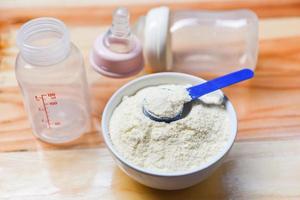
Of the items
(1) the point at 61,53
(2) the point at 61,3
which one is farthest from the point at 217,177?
(2) the point at 61,3

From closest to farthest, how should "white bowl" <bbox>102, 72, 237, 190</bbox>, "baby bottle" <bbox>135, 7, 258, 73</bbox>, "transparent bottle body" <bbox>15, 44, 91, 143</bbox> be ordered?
"white bowl" <bbox>102, 72, 237, 190</bbox> < "transparent bottle body" <bbox>15, 44, 91, 143</bbox> < "baby bottle" <bbox>135, 7, 258, 73</bbox>

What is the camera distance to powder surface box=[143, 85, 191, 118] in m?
0.70

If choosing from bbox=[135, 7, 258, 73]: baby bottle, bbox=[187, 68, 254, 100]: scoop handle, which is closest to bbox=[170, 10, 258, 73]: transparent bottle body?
bbox=[135, 7, 258, 73]: baby bottle

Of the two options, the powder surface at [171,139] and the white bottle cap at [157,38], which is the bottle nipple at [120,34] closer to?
the white bottle cap at [157,38]

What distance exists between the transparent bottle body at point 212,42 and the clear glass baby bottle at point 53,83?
7.2 inches

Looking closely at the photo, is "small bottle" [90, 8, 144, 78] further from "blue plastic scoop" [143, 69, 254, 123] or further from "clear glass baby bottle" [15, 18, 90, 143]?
"blue plastic scoop" [143, 69, 254, 123]

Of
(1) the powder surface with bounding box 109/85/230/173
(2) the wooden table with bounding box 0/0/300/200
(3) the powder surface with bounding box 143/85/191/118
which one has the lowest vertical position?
(2) the wooden table with bounding box 0/0/300/200

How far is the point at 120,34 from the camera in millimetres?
881

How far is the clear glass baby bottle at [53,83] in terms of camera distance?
28.7 inches

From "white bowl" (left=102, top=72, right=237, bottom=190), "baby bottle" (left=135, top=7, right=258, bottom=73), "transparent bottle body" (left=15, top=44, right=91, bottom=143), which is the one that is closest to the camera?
"white bowl" (left=102, top=72, right=237, bottom=190)

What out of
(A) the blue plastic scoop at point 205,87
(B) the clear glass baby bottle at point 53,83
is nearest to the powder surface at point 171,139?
(A) the blue plastic scoop at point 205,87

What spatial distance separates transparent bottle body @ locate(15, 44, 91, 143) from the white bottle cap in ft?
0.40

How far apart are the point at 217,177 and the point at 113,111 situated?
0.18 metres

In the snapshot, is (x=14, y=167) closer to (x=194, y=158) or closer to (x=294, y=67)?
(x=194, y=158)
